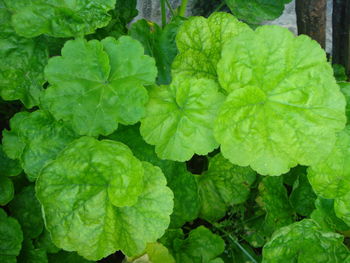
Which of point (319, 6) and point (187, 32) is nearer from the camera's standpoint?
point (187, 32)

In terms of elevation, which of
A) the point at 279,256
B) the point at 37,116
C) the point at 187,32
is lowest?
the point at 279,256

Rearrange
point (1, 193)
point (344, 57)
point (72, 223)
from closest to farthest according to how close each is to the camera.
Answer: point (72, 223) < point (1, 193) < point (344, 57)

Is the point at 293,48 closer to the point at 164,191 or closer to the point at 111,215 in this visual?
the point at 164,191

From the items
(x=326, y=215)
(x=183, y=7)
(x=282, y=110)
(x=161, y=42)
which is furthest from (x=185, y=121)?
(x=183, y=7)

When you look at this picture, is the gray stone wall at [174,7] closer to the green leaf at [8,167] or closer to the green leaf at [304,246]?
the green leaf at [8,167]

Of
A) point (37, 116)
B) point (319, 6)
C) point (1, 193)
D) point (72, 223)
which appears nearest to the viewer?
point (72, 223)

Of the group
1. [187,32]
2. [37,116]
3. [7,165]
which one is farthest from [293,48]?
[7,165]

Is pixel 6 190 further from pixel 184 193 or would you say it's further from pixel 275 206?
pixel 275 206
